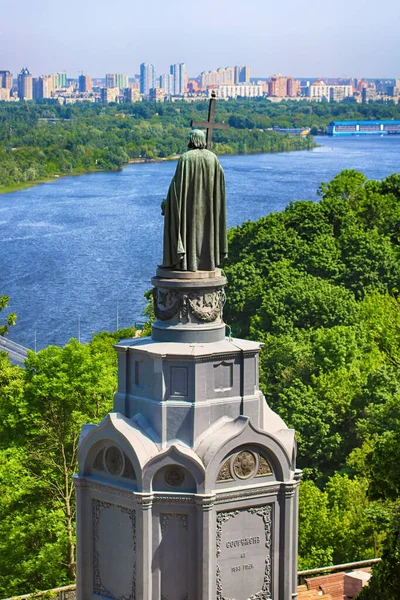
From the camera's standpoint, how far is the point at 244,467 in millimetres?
14398

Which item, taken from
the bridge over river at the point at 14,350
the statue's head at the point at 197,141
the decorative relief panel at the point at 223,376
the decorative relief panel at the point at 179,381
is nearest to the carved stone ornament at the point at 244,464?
the decorative relief panel at the point at 223,376

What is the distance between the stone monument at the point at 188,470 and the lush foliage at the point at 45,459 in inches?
390

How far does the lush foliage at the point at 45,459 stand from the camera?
24.6 m

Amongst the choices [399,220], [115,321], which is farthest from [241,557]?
[115,321]

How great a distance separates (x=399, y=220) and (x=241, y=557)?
47141mm

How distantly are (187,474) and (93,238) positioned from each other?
8239 cm

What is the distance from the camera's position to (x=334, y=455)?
33.5 m

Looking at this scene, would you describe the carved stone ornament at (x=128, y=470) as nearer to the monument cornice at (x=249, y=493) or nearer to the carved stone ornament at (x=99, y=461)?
the carved stone ornament at (x=99, y=461)

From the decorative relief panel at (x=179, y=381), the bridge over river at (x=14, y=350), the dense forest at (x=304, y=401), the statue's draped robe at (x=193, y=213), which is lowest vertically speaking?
the bridge over river at (x=14, y=350)

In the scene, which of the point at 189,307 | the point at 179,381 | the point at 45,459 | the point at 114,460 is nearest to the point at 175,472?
the point at 114,460

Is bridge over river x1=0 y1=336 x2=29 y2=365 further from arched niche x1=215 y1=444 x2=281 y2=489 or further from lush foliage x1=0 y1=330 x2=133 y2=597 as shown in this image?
arched niche x1=215 y1=444 x2=281 y2=489

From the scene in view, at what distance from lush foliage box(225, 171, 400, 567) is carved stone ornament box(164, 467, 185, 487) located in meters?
5.74

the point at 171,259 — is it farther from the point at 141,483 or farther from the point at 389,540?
the point at 389,540

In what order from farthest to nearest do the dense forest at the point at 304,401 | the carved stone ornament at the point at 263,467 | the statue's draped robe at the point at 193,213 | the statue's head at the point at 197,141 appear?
1. the dense forest at the point at 304,401
2. the statue's head at the point at 197,141
3. the statue's draped robe at the point at 193,213
4. the carved stone ornament at the point at 263,467
